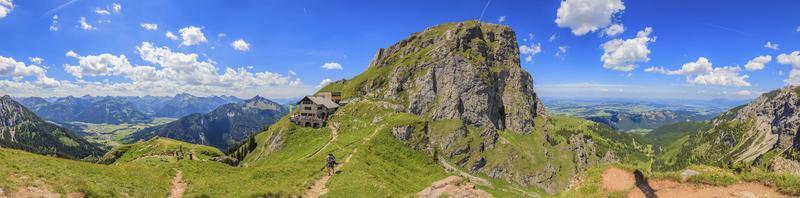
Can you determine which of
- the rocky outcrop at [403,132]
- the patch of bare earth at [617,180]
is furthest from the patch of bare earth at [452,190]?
the rocky outcrop at [403,132]

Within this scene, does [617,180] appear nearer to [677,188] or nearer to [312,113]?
[677,188]

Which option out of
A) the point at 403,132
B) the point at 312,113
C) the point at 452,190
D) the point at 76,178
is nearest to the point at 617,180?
the point at 452,190

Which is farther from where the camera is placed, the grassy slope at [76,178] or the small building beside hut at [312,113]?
the small building beside hut at [312,113]

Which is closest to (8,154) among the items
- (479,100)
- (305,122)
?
(305,122)

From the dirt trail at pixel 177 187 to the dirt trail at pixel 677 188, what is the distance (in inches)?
1456

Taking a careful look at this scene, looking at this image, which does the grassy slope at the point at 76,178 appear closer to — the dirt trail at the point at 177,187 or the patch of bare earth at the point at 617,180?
the dirt trail at the point at 177,187

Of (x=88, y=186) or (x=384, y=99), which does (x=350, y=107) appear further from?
(x=88, y=186)

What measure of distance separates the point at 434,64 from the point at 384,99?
35.0 meters

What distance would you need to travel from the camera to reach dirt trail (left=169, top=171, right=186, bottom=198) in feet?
120

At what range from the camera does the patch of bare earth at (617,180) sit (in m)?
24.3

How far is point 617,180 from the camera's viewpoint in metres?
25.0

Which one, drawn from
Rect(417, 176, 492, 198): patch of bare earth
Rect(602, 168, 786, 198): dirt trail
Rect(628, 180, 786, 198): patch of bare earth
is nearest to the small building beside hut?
Rect(417, 176, 492, 198): patch of bare earth

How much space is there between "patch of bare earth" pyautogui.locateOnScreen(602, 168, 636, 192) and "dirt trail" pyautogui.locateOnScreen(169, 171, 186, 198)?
120 ft

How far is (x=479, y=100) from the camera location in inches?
7323
